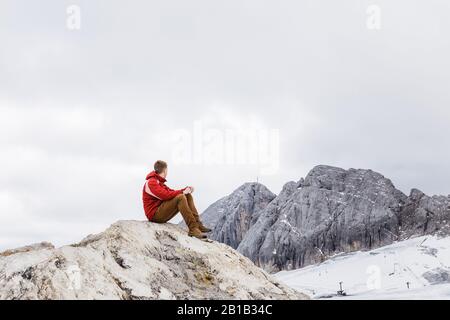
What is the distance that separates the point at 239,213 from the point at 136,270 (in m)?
169

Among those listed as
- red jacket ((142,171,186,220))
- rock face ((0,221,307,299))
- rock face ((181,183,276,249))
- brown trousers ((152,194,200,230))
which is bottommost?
rock face ((181,183,276,249))

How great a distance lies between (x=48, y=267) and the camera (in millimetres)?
7352

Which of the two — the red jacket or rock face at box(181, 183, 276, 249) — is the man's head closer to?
the red jacket

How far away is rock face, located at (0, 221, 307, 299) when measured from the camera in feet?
23.6

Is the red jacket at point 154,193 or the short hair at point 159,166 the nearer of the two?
the red jacket at point 154,193

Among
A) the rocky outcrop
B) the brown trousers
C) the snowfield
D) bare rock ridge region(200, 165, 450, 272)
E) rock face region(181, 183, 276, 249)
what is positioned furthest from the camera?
rock face region(181, 183, 276, 249)

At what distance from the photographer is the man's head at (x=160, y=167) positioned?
11.2 metres

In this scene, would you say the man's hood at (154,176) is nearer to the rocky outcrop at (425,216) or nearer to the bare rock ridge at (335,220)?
the bare rock ridge at (335,220)

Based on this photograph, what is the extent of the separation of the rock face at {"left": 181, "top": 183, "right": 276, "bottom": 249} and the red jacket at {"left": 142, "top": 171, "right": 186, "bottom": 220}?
158521mm

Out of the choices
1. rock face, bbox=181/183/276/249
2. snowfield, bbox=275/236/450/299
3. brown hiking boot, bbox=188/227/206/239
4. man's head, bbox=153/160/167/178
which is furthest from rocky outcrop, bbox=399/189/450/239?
man's head, bbox=153/160/167/178

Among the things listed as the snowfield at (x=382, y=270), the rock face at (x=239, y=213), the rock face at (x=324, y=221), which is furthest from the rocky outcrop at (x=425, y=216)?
the rock face at (x=239, y=213)

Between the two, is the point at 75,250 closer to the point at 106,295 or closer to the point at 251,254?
the point at 106,295
